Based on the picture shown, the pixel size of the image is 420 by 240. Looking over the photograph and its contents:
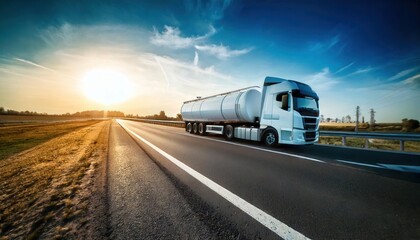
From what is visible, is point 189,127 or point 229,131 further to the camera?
point 189,127

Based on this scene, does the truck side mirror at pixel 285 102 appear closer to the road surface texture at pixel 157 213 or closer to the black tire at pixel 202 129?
the road surface texture at pixel 157 213

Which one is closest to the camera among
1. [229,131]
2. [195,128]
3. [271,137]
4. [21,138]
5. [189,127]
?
[271,137]

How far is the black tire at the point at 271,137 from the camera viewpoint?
9914mm

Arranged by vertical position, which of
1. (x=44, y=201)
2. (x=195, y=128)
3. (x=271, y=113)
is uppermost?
(x=271, y=113)

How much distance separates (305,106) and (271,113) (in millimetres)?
1751

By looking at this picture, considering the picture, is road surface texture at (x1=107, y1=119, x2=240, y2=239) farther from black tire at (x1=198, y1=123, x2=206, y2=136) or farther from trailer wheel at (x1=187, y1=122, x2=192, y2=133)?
trailer wheel at (x1=187, y1=122, x2=192, y2=133)

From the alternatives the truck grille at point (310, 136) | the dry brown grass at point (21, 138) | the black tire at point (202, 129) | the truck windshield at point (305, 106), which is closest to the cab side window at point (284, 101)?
the truck windshield at point (305, 106)

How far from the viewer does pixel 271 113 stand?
10305 mm

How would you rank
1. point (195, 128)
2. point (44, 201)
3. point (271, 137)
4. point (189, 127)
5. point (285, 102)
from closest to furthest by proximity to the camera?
point (44, 201) < point (285, 102) < point (271, 137) < point (195, 128) < point (189, 127)

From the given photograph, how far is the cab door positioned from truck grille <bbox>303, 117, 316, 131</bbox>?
0.62 meters

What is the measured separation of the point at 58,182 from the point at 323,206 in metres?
5.37

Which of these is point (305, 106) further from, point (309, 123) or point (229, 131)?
point (229, 131)

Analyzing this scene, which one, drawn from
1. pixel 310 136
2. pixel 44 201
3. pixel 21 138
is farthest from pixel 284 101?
pixel 21 138

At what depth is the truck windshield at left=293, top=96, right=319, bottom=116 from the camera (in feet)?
29.7
